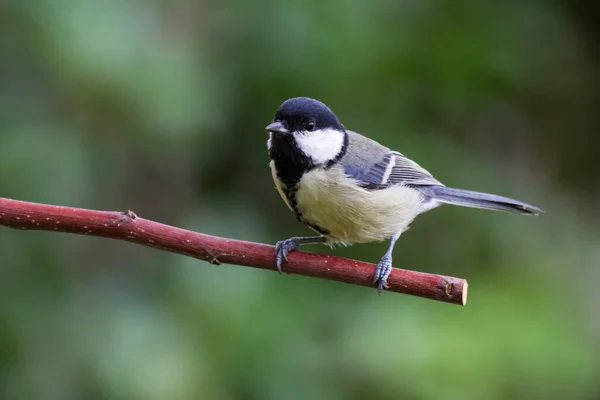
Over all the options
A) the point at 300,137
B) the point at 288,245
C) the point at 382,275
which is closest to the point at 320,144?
the point at 300,137

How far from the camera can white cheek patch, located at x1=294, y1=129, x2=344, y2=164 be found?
1587 millimetres

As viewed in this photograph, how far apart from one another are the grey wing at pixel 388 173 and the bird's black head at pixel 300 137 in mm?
103

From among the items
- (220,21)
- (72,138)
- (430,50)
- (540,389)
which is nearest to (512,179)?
(430,50)

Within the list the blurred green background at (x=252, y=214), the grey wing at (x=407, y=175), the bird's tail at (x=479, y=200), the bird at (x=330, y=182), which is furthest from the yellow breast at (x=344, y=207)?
the blurred green background at (x=252, y=214)

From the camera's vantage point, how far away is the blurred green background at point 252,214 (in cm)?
202

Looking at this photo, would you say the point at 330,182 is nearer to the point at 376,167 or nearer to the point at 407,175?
the point at 376,167

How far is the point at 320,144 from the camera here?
163 centimetres

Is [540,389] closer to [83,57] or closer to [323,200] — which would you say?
[323,200]

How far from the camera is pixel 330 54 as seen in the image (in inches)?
90.4

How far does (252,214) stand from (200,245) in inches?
37.2

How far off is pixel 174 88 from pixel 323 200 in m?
0.74

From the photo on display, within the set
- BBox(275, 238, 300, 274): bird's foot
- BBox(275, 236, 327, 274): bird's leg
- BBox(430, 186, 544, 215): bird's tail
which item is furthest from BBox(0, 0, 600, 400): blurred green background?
BBox(275, 238, 300, 274): bird's foot

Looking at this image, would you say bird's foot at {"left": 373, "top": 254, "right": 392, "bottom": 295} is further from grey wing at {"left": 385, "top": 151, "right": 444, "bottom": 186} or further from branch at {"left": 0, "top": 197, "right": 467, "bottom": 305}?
grey wing at {"left": 385, "top": 151, "right": 444, "bottom": 186}

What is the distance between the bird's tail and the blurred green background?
309 millimetres
